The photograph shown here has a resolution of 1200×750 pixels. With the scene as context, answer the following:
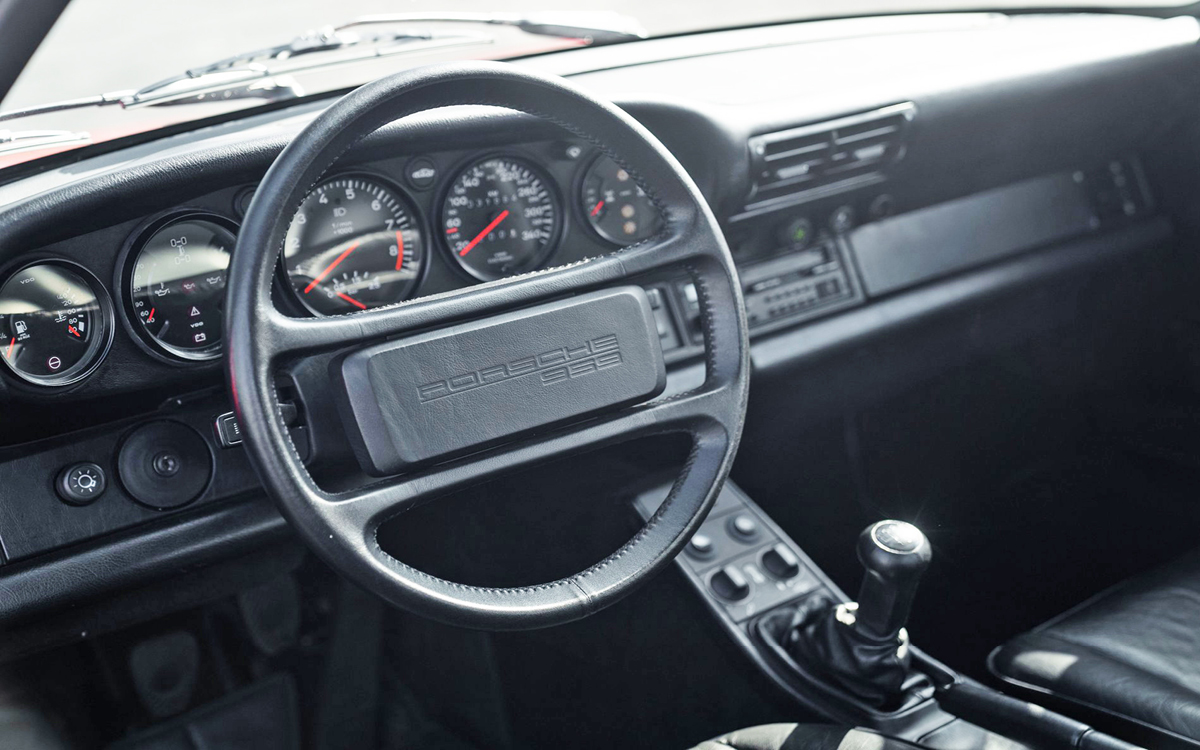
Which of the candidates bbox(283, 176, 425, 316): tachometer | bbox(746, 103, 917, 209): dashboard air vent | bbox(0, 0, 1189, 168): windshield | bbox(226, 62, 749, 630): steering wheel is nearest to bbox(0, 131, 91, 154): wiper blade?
bbox(0, 0, 1189, 168): windshield

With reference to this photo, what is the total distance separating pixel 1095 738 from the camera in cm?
137

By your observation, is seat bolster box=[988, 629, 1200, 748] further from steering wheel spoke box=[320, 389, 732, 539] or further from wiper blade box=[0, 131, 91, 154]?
wiper blade box=[0, 131, 91, 154]

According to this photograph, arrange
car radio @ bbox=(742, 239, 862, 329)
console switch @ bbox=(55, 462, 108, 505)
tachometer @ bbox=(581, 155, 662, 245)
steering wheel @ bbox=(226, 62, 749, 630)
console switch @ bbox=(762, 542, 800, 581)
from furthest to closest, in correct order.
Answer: car radio @ bbox=(742, 239, 862, 329) → console switch @ bbox=(762, 542, 800, 581) → tachometer @ bbox=(581, 155, 662, 245) → console switch @ bbox=(55, 462, 108, 505) → steering wheel @ bbox=(226, 62, 749, 630)

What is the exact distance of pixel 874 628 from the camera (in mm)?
1610

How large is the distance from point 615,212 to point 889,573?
749 mm

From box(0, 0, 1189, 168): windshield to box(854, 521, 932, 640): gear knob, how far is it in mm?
1108

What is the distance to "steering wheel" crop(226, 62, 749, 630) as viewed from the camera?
1093 mm

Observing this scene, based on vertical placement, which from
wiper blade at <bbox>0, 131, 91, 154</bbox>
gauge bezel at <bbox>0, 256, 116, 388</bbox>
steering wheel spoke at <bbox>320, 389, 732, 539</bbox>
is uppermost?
wiper blade at <bbox>0, 131, 91, 154</bbox>

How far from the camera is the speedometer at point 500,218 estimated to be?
164 cm

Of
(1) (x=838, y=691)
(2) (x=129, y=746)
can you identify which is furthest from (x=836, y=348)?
(2) (x=129, y=746)

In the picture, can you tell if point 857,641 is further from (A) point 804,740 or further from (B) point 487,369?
(B) point 487,369

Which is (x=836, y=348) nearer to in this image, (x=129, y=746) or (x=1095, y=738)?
(x=1095, y=738)

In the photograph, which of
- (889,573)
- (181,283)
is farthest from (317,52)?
(889,573)

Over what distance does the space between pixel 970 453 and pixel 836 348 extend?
1.91 ft
